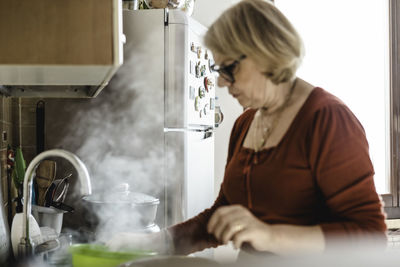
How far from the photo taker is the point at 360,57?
358 centimetres

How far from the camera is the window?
3.56 m

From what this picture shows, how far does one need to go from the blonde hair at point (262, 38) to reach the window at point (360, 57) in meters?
2.31

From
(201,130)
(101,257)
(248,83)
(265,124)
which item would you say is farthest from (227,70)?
(201,130)

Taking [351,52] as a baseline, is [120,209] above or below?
below

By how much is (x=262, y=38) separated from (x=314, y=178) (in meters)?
0.37

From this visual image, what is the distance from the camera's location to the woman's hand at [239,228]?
1105mm

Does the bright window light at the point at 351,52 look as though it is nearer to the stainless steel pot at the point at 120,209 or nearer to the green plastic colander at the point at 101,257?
the stainless steel pot at the point at 120,209

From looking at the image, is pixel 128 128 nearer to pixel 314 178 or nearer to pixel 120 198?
pixel 120 198

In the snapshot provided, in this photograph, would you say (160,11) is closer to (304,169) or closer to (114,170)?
(114,170)

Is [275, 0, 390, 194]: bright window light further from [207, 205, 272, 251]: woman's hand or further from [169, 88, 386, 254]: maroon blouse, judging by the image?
[207, 205, 272, 251]: woman's hand

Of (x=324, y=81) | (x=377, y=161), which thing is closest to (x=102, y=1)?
(x=324, y=81)

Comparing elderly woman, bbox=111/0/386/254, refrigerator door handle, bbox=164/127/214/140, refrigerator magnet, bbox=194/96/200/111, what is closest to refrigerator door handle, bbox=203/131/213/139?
refrigerator door handle, bbox=164/127/214/140

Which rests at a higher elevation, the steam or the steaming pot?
the steam

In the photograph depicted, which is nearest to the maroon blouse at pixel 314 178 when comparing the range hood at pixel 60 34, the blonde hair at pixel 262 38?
the blonde hair at pixel 262 38
